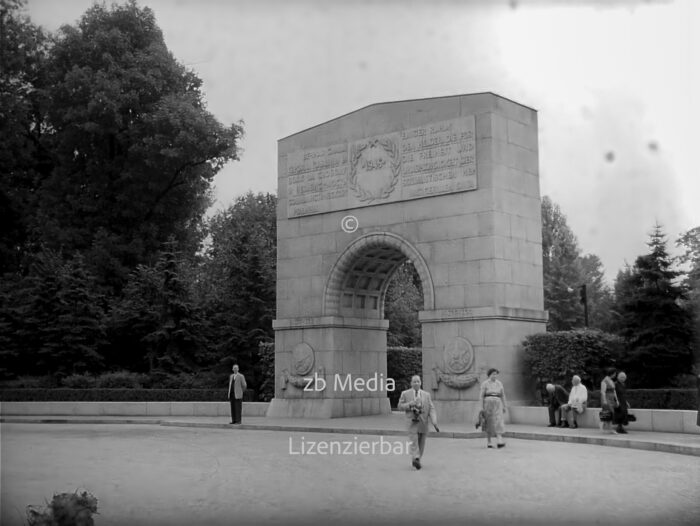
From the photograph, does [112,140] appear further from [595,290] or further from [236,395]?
[595,290]

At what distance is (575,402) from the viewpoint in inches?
726

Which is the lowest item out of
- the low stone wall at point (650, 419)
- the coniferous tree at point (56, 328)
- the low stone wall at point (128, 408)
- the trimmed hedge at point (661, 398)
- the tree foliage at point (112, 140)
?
the low stone wall at point (128, 408)

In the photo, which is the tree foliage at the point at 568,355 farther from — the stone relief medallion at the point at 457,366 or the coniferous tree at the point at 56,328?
the coniferous tree at the point at 56,328

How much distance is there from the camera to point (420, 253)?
22.1m

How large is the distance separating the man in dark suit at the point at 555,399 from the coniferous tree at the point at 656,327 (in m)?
5.49

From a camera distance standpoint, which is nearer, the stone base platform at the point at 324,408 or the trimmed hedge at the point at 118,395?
the stone base platform at the point at 324,408

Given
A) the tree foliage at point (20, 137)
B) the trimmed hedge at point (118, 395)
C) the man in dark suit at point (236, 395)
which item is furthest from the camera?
the tree foliage at point (20, 137)

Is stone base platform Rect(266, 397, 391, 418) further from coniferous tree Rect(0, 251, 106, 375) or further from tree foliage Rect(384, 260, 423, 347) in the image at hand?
tree foliage Rect(384, 260, 423, 347)

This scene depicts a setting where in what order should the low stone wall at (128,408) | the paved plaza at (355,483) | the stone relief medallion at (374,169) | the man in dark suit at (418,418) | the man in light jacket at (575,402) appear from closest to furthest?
the paved plaza at (355,483) → the man in dark suit at (418,418) → the man in light jacket at (575,402) → the stone relief medallion at (374,169) → the low stone wall at (128,408)

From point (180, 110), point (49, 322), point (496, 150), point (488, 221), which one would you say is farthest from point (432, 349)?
point (180, 110)

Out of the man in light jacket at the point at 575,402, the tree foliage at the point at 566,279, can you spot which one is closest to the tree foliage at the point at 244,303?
the man in light jacket at the point at 575,402

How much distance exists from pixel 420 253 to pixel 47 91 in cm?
2323

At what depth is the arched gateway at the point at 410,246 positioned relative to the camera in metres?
21.0

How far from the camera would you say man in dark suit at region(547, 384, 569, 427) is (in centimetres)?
1900
